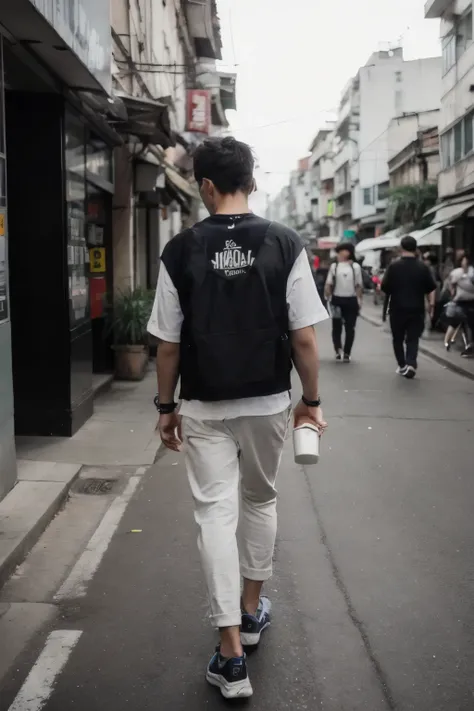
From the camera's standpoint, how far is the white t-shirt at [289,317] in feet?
11.0

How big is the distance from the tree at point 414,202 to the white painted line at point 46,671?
35.2 m

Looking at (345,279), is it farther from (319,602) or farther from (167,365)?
(167,365)

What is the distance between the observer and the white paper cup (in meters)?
3.45

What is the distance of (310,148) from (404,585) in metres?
103

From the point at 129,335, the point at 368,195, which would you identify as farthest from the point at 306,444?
the point at 368,195

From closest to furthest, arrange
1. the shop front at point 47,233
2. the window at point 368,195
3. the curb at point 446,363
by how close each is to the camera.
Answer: the shop front at point 47,233 < the curb at point 446,363 < the window at point 368,195

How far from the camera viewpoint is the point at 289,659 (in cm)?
361

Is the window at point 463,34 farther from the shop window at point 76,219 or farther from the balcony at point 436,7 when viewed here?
the shop window at point 76,219

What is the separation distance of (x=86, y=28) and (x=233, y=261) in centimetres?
470

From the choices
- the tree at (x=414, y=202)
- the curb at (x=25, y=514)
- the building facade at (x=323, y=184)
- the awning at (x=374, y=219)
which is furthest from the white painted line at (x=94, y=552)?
the building facade at (x=323, y=184)

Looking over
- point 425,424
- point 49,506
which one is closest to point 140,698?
point 49,506

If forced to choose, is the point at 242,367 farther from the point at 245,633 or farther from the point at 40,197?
the point at 40,197

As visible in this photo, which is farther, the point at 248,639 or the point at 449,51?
the point at 449,51

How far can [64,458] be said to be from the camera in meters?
7.34
